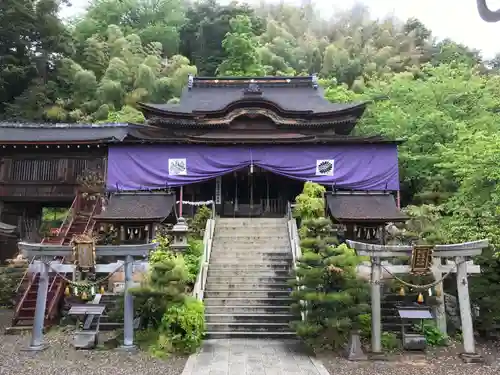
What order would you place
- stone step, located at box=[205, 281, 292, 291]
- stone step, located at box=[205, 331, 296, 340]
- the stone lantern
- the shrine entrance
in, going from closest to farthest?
stone step, located at box=[205, 331, 296, 340] → stone step, located at box=[205, 281, 292, 291] → the stone lantern → the shrine entrance

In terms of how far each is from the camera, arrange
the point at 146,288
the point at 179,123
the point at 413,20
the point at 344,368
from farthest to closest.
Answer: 1. the point at 413,20
2. the point at 179,123
3. the point at 146,288
4. the point at 344,368

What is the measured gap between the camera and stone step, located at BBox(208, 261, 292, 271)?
13138 millimetres

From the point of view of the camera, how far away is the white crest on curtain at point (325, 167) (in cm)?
1931

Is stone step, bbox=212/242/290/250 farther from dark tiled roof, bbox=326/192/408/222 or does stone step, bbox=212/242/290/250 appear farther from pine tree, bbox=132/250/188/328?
pine tree, bbox=132/250/188/328

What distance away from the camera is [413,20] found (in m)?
57.2

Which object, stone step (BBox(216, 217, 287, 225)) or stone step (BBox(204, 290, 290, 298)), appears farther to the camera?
stone step (BBox(216, 217, 287, 225))

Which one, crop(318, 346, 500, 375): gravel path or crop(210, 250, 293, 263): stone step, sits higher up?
crop(210, 250, 293, 263): stone step

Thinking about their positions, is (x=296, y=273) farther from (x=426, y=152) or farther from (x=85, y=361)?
(x=426, y=152)

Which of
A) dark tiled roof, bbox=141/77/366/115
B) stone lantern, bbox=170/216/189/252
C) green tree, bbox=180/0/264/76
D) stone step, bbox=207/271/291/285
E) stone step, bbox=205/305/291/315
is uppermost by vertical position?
green tree, bbox=180/0/264/76

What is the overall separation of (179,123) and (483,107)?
14.8 meters

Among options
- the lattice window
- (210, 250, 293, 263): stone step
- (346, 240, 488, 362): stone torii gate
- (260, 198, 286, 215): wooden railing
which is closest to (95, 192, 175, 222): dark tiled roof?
(210, 250, 293, 263): stone step

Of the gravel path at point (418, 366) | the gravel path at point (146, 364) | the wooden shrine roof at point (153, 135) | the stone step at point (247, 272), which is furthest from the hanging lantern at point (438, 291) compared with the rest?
the wooden shrine roof at point (153, 135)

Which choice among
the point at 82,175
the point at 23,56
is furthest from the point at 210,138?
the point at 23,56

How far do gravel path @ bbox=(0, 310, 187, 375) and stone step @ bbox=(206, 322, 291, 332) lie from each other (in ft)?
6.11
